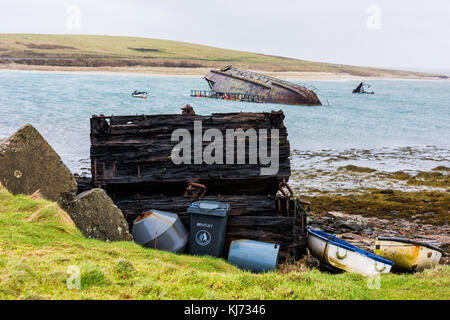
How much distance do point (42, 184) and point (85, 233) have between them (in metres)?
1.82

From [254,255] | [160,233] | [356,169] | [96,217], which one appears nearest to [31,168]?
[96,217]

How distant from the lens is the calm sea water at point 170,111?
41812 millimetres

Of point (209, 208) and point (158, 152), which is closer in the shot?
point (209, 208)

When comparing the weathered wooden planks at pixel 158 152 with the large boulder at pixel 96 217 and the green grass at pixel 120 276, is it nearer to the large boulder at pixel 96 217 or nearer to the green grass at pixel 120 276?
the large boulder at pixel 96 217

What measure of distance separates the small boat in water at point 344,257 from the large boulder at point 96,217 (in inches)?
214

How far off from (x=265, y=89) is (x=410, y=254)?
59.0 m

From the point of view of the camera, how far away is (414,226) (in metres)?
17.5

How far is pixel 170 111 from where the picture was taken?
195 feet

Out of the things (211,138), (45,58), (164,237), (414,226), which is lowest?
(414,226)

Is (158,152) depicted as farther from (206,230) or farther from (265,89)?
(265,89)

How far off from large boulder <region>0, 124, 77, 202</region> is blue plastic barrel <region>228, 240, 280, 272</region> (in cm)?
448

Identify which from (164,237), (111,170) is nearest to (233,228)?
(164,237)

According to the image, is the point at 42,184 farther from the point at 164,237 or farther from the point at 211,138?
the point at 211,138

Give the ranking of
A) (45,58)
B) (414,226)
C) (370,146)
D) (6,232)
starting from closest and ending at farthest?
(6,232)
(414,226)
(370,146)
(45,58)
